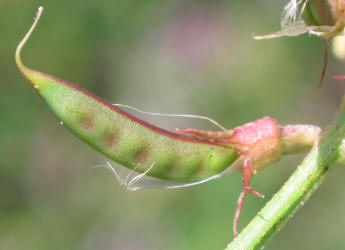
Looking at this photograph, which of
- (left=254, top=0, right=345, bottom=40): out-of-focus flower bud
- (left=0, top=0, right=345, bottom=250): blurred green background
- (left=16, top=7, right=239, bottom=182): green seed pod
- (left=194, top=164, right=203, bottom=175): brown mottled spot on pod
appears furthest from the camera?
(left=0, top=0, right=345, bottom=250): blurred green background

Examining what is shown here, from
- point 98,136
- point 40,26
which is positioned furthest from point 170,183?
point 40,26

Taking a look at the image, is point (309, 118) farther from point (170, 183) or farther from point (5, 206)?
point (170, 183)

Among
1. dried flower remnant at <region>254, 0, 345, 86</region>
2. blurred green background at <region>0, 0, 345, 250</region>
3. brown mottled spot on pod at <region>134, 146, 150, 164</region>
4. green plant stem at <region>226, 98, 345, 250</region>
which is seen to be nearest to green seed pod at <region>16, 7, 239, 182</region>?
brown mottled spot on pod at <region>134, 146, 150, 164</region>

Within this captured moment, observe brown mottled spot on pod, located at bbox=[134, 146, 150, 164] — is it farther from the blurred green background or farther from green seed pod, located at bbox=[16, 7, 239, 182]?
the blurred green background

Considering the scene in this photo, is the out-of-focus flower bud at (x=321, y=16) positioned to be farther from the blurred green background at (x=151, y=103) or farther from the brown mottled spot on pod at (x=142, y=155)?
the blurred green background at (x=151, y=103)

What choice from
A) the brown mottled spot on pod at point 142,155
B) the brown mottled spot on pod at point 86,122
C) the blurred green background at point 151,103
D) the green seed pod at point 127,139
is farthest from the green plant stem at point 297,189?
the blurred green background at point 151,103

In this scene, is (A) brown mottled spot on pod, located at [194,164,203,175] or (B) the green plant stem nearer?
(B) the green plant stem
